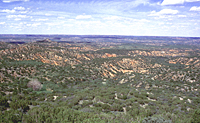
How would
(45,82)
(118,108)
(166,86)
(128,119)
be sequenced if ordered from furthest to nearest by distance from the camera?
(166,86) < (45,82) < (118,108) < (128,119)

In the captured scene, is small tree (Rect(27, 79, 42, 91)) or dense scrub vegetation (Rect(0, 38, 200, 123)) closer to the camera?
dense scrub vegetation (Rect(0, 38, 200, 123))

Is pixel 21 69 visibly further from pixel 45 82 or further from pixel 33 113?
pixel 33 113

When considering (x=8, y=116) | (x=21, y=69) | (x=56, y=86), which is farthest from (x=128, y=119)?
(x=21, y=69)

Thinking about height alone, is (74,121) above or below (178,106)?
above

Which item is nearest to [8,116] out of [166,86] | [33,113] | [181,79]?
[33,113]

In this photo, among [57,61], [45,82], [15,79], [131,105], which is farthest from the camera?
[57,61]

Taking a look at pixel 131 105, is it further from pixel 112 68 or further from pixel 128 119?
pixel 112 68

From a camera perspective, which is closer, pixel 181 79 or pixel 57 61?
pixel 181 79

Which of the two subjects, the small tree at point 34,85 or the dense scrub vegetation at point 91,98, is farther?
the small tree at point 34,85

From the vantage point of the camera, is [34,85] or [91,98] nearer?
[91,98]
